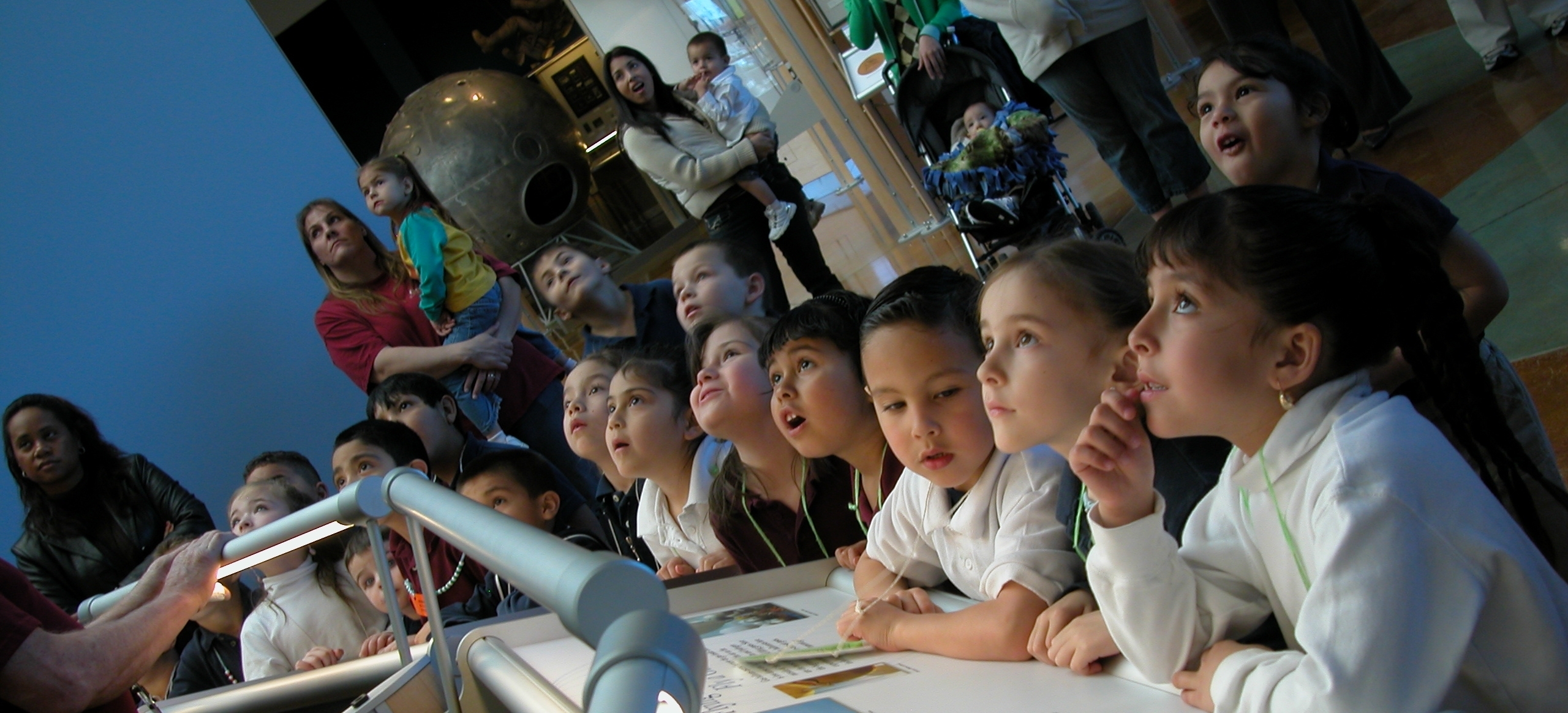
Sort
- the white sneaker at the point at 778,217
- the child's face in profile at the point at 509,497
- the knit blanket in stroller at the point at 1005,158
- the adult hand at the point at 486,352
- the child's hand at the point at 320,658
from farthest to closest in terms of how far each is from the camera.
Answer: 1. the white sneaker at the point at 778,217
2. the knit blanket in stroller at the point at 1005,158
3. the adult hand at the point at 486,352
4. the child's face in profile at the point at 509,497
5. the child's hand at the point at 320,658

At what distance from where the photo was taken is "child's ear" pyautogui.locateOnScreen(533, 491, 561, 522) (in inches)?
100

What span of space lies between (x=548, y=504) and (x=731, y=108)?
197cm

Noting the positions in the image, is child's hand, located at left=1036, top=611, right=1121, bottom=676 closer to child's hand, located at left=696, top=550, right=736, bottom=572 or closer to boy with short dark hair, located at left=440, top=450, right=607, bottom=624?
child's hand, located at left=696, top=550, right=736, bottom=572

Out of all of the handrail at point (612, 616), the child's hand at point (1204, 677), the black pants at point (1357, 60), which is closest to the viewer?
the handrail at point (612, 616)

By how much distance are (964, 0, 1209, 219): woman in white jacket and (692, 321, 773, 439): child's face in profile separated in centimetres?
144

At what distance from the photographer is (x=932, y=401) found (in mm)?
1375

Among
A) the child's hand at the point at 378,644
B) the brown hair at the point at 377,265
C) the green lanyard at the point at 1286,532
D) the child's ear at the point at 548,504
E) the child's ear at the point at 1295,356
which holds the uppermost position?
the brown hair at the point at 377,265

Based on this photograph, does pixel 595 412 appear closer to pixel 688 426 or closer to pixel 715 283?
pixel 688 426

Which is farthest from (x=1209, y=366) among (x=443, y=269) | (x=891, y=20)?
(x=891, y=20)

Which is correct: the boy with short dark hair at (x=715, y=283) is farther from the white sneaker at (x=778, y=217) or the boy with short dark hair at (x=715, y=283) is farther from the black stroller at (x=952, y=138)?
the black stroller at (x=952, y=138)

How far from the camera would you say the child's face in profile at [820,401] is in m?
1.68

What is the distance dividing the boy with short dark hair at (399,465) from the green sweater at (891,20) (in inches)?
97.3

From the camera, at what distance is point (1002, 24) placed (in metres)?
3.00

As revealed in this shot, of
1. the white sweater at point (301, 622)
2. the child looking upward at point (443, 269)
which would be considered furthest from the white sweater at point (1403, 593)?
the child looking upward at point (443, 269)
